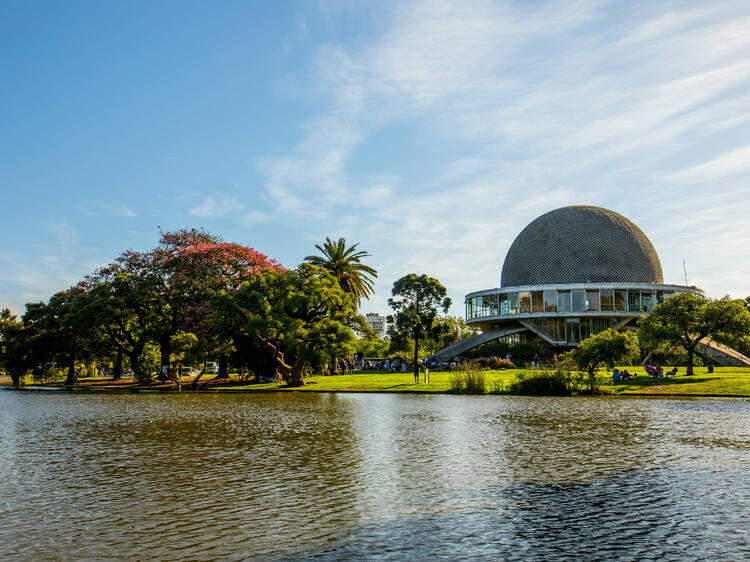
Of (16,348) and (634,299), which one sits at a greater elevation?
(634,299)

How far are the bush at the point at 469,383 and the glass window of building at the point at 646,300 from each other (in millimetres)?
43044

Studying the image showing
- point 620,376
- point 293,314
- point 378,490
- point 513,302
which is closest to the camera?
point 378,490

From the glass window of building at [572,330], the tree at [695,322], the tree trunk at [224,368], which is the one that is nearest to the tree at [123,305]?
the tree trunk at [224,368]

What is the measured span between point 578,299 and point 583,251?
8.45 meters

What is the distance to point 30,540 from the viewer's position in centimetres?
675

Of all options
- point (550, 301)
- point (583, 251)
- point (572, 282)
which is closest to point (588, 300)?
point (550, 301)

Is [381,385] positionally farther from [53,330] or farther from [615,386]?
[53,330]

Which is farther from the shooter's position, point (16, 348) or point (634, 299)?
point (634, 299)

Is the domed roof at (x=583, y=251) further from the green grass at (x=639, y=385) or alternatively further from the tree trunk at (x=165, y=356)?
the tree trunk at (x=165, y=356)

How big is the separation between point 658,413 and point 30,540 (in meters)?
18.7

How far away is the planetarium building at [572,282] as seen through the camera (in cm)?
6969

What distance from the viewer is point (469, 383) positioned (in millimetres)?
32906

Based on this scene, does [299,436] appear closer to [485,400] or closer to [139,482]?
[139,482]

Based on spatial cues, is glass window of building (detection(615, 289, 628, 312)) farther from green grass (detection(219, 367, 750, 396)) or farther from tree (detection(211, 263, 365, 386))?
tree (detection(211, 263, 365, 386))
